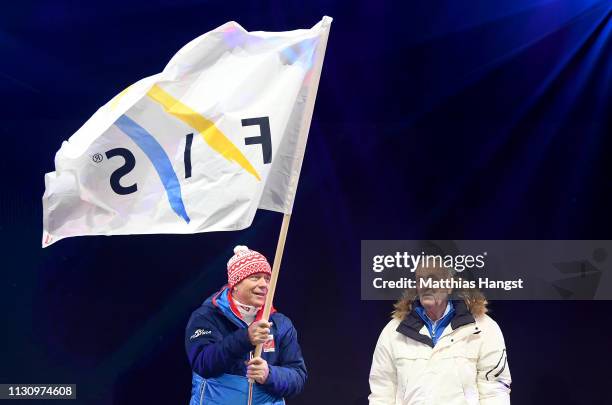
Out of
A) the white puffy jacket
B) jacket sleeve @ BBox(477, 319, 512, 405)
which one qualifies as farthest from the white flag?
jacket sleeve @ BBox(477, 319, 512, 405)

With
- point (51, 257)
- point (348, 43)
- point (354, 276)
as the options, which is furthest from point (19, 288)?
point (348, 43)

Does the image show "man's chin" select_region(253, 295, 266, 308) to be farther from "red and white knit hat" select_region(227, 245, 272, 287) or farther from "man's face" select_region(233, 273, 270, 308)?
"red and white knit hat" select_region(227, 245, 272, 287)

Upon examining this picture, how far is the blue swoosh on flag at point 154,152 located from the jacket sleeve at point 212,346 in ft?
2.30

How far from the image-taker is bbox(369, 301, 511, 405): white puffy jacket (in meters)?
5.47

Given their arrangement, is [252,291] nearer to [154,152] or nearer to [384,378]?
[154,152]

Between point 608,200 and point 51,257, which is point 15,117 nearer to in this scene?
point 51,257

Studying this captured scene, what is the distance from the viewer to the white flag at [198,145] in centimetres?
484

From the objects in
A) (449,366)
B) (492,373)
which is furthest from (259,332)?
(492,373)

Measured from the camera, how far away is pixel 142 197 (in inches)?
193

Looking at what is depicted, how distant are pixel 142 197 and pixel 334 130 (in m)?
2.15

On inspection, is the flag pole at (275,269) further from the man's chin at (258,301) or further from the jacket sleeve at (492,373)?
the jacket sleeve at (492,373)

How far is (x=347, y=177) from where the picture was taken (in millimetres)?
6848

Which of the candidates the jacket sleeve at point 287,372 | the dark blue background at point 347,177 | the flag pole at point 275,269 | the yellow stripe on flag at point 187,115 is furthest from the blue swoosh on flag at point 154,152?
the dark blue background at point 347,177

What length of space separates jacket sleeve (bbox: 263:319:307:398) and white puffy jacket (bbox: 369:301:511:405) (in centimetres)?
59
